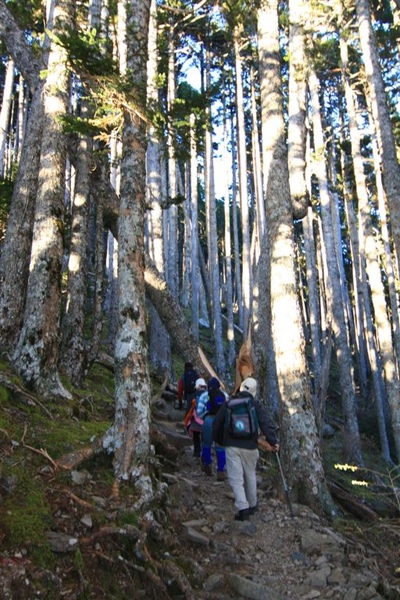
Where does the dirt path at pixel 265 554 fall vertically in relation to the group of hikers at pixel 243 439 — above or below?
below

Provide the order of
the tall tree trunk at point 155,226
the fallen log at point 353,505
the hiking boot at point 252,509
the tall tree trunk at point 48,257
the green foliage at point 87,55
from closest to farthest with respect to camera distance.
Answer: the green foliage at point 87,55
the hiking boot at point 252,509
the tall tree trunk at point 48,257
the fallen log at point 353,505
the tall tree trunk at point 155,226

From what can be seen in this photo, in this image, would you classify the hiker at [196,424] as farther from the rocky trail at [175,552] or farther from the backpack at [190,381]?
the rocky trail at [175,552]

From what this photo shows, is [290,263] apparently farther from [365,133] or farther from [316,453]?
[365,133]

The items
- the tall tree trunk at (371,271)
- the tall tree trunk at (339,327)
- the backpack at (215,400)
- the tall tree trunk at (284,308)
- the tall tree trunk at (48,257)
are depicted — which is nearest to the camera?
the tall tree trunk at (48,257)

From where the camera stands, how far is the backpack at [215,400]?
708 cm

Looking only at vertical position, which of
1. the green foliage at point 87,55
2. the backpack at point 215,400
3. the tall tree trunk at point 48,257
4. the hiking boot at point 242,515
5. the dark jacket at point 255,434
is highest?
the green foliage at point 87,55

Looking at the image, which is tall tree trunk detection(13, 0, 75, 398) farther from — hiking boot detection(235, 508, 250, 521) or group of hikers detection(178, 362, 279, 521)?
→ hiking boot detection(235, 508, 250, 521)

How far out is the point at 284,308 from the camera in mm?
6555

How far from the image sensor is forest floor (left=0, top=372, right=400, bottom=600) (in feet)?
9.95

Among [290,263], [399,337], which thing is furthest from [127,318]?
[399,337]

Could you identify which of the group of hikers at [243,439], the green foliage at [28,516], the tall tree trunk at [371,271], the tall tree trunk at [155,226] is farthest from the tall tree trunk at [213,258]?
the green foliage at [28,516]

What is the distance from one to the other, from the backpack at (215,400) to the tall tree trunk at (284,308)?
116 centimetres

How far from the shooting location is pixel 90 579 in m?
3.08

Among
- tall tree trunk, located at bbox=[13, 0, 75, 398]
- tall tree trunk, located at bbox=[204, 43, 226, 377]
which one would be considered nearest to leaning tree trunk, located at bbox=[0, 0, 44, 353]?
tall tree trunk, located at bbox=[13, 0, 75, 398]
